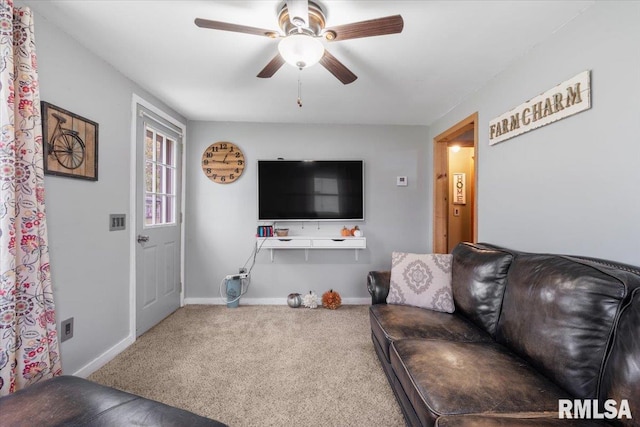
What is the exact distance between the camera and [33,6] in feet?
5.06

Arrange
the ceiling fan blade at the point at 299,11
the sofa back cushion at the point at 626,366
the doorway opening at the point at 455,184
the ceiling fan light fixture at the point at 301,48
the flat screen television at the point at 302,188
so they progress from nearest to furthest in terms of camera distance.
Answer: the sofa back cushion at the point at 626,366 → the ceiling fan blade at the point at 299,11 → the ceiling fan light fixture at the point at 301,48 → the doorway opening at the point at 455,184 → the flat screen television at the point at 302,188

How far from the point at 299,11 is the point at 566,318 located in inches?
72.4

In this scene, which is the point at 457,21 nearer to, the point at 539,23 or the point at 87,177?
the point at 539,23

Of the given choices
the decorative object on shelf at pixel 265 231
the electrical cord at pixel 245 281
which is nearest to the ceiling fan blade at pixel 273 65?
the decorative object on shelf at pixel 265 231

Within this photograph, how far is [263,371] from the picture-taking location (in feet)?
6.50

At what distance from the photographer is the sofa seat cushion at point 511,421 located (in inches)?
35.6

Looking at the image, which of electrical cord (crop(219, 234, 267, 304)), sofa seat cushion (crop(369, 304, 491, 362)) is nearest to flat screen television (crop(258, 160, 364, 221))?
electrical cord (crop(219, 234, 267, 304))

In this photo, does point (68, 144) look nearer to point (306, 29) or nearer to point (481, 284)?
point (306, 29)

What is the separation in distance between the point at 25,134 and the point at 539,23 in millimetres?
2989

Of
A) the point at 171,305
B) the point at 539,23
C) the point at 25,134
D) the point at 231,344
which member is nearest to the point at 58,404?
the point at 25,134

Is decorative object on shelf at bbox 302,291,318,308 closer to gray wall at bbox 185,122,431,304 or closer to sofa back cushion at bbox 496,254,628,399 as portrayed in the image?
gray wall at bbox 185,122,431,304

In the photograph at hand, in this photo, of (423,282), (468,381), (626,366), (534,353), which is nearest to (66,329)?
(468,381)

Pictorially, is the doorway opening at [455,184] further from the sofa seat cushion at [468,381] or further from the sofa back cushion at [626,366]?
the sofa back cushion at [626,366]

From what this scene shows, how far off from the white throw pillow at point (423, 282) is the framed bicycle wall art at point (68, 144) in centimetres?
244
